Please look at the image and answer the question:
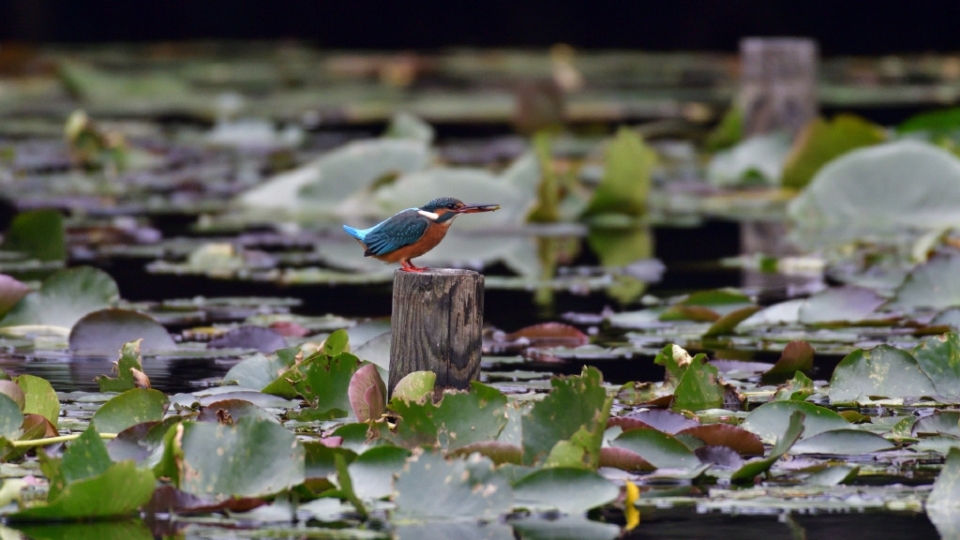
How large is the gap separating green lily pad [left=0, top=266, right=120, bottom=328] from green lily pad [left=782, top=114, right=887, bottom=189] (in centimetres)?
435

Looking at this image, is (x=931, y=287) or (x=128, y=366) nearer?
(x=128, y=366)

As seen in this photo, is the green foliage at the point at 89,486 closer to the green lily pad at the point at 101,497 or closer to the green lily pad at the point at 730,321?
the green lily pad at the point at 101,497

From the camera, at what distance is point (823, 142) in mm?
7863

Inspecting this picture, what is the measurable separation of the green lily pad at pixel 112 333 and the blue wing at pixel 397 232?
2.92 feet

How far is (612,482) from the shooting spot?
8.87ft

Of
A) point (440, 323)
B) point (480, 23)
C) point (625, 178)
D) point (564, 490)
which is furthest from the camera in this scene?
point (480, 23)

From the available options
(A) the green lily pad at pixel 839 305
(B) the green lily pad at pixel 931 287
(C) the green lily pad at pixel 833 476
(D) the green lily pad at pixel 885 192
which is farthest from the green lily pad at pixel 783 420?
(D) the green lily pad at pixel 885 192

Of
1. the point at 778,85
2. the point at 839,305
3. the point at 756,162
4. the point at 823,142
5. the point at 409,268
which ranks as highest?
the point at 778,85

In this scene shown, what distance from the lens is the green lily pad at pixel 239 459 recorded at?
269cm

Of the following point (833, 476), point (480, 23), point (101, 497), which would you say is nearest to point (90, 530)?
point (101, 497)

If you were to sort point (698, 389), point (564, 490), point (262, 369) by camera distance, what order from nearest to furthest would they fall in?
point (564, 490), point (698, 389), point (262, 369)

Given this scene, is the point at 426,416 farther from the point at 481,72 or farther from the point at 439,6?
the point at 439,6

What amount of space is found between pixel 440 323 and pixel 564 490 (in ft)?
2.18

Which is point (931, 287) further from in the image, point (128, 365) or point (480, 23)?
point (480, 23)
